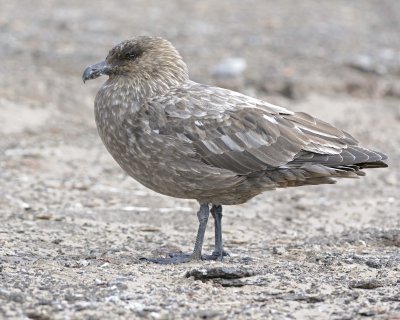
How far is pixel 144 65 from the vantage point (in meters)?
7.74

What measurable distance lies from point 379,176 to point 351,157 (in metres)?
4.00

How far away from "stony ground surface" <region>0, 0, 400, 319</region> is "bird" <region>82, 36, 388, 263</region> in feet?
1.82

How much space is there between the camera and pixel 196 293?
6129 millimetres

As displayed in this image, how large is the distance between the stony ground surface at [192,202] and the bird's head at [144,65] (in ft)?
4.30

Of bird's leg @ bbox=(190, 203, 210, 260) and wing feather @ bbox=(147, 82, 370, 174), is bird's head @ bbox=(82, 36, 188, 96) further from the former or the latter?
bird's leg @ bbox=(190, 203, 210, 260)

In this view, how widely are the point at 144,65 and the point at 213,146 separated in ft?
3.08

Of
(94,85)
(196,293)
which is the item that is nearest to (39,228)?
(196,293)

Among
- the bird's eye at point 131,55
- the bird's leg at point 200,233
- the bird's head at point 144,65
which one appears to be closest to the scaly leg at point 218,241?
the bird's leg at point 200,233

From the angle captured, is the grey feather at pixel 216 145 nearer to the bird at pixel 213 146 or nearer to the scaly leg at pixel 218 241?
the bird at pixel 213 146

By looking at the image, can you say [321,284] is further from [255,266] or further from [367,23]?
[367,23]

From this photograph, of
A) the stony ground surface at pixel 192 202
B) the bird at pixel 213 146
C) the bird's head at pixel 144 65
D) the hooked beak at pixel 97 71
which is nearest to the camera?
the stony ground surface at pixel 192 202

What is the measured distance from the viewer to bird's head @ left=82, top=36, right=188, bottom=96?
303 inches

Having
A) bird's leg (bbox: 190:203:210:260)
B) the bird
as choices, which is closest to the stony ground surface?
bird's leg (bbox: 190:203:210:260)

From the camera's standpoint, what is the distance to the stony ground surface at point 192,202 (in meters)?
6.09
